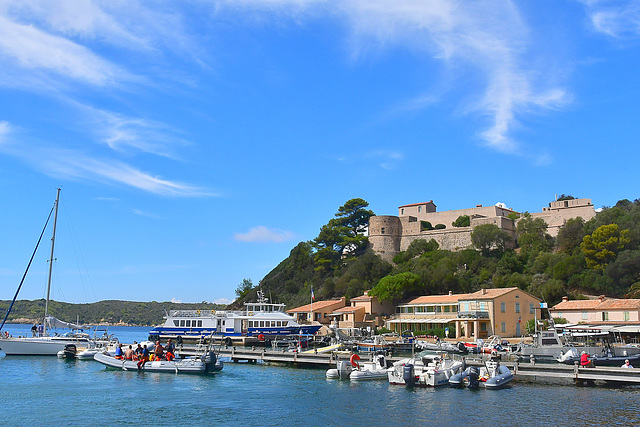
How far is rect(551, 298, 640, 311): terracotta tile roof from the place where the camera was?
46656mm

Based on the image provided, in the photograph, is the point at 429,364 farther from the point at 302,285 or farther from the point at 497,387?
the point at 302,285

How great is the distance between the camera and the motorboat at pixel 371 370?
2777 centimetres

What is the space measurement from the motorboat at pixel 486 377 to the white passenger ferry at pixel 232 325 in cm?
2390

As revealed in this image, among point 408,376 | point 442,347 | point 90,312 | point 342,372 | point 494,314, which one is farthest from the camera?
point 90,312

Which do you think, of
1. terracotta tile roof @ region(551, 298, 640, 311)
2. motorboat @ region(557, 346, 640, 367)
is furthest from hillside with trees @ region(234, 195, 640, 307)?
motorboat @ region(557, 346, 640, 367)

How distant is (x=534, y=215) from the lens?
256 feet

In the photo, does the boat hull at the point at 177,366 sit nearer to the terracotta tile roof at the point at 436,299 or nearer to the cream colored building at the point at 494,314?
the cream colored building at the point at 494,314

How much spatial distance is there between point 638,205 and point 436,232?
2640 centimetres

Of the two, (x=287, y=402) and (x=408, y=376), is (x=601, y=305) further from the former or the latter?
(x=287, y=402)

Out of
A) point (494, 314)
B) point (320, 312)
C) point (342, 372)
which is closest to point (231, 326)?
point (320, 312)

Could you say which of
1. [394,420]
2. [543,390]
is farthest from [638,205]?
[394,420]

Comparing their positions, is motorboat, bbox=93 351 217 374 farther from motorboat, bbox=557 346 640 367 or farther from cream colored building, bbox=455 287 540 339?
cream colored building, bbox=455 287 540 339

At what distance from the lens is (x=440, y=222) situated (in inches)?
3467

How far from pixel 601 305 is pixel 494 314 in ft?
29.3
